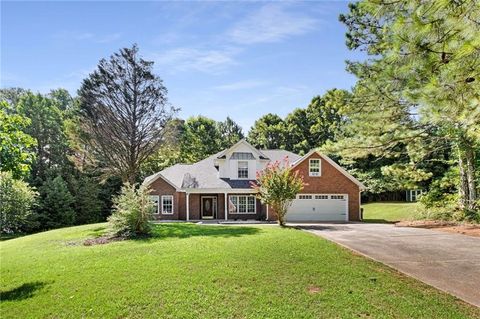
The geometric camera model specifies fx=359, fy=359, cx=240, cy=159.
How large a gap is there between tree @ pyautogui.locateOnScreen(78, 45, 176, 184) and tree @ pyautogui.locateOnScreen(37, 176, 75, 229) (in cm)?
1306

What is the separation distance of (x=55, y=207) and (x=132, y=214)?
2307 centimetres

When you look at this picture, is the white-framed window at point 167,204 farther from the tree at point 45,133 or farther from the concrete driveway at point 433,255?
the tree at point 45,133

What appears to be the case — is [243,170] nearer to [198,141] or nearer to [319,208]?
[319,208]

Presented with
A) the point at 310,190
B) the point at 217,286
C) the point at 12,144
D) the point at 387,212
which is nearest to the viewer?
the point at 217,286

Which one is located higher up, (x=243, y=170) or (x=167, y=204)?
(x=243, y=170)

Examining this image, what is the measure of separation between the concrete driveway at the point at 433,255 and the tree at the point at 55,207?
28.9 m

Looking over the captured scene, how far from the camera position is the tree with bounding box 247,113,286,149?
5444 cm

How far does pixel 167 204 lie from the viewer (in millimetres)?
29375

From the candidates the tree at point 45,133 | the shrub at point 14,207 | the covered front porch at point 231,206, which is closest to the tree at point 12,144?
the covered front porch at point 231,206

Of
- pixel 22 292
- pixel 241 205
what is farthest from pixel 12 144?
pixel 241 205

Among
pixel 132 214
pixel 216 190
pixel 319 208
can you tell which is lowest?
pixel 319 208

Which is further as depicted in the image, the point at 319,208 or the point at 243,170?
the point at 243,170

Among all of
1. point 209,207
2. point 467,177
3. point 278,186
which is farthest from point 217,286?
point 209,207

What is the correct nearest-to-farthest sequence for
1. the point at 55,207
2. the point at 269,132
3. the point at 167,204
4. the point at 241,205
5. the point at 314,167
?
the point at 314,167 < the point at 241,205 < the point at 167,204 < the point at 55,207 < the point at 269,132
